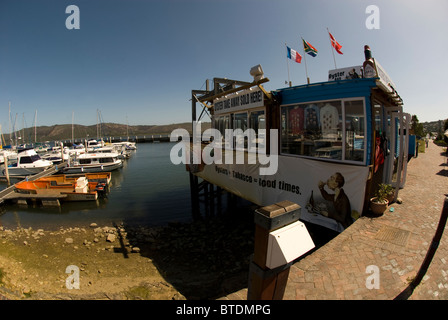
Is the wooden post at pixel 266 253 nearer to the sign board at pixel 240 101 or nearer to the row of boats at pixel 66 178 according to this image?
the sign board at pixel 240 101

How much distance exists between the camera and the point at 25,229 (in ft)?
44.0

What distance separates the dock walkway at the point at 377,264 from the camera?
10.8 feet

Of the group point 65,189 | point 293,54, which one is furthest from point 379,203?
point 65,189

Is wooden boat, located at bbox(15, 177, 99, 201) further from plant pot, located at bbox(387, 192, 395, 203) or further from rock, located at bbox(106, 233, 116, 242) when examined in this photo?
Answer: plant pot, located at bbox(387, 192, 395, 203)

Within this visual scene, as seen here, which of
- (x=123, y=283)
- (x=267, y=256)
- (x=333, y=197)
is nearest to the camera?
(x=267, y=256)

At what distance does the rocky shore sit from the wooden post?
4969 millimetres

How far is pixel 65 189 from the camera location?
19.5 m

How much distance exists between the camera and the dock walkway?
10.8ft

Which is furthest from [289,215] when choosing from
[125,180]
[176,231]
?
[125,180]

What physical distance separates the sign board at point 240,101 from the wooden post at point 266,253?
19.1 feet

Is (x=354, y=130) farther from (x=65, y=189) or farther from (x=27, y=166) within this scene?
(x=27, y=166)

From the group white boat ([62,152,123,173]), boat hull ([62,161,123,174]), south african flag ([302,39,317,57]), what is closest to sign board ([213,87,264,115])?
south african flag ([302,39,317,57])

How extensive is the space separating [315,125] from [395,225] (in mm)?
3273
